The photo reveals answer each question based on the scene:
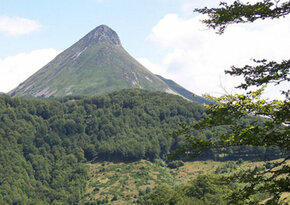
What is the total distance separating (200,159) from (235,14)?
165m

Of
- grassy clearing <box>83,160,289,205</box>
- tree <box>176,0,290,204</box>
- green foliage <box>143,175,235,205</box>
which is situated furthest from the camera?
grassy clearing <box>83,160,289,205</box>

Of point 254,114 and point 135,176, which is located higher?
point 254,114

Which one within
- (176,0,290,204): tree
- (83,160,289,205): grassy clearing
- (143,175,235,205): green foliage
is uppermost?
(176,0,290,204): tree

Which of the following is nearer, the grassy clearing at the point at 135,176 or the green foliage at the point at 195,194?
the green foliage at the point at 195,194

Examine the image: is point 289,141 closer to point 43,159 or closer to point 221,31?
point 221,31

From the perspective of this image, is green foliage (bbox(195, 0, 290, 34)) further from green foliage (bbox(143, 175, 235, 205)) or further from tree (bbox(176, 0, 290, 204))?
green foliage (bbox(143, 175, 235, 205))

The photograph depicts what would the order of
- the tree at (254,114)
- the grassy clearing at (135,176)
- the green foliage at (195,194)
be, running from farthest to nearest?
1. the grassy clearing at (135,176)
2. the green foliage at (195,194)
3. the tree at (254,114)

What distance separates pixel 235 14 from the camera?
15.4 metres

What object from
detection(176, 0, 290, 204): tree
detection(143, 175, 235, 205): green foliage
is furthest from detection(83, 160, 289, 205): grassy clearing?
detection(176, 0, 290, 204): tree

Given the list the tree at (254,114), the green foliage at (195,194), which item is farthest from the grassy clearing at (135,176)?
the tree at (254,114)

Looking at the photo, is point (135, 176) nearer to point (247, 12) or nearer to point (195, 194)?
point (195, 194)

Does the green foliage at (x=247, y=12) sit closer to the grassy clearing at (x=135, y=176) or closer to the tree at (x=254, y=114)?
the tree at (x=254, y=114)

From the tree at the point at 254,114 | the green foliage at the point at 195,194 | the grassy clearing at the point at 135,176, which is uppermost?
the tree at the point at 254,114

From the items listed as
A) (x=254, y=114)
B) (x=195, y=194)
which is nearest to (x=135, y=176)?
(x=195, y=194)
